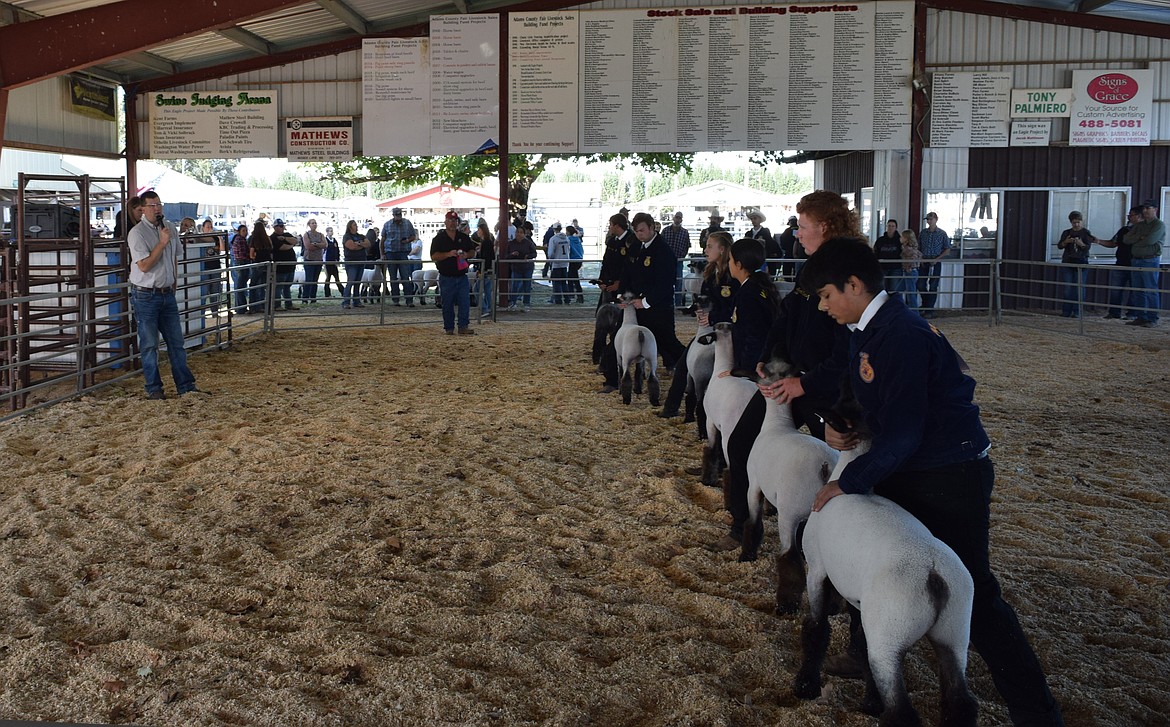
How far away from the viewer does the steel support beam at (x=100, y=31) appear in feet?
32.5

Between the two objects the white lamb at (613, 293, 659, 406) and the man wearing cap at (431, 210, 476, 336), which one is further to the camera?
the man wearing cap at (431, 210, 476, 336)

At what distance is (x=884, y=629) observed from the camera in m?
2.70

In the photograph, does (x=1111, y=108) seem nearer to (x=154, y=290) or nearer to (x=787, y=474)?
(x=154, y=290)

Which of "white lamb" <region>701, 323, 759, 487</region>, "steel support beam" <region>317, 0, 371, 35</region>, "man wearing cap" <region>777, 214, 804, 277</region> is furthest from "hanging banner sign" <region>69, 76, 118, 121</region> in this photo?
"white lamb" <region>701, 323, 759, 487</region>

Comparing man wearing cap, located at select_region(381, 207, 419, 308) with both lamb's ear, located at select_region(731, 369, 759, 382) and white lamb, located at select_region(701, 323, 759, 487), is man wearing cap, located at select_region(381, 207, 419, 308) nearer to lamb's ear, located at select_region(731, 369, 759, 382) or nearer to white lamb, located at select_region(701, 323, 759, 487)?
white lamb, located at select_region(701, 323, 759, 487)

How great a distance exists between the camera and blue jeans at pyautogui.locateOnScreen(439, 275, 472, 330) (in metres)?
13.6

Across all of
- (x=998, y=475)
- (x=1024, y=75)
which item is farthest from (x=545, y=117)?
(x=998, y=475)

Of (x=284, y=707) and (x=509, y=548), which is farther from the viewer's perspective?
(x=509, y=548)

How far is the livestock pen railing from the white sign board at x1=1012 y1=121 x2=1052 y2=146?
82.3 inches

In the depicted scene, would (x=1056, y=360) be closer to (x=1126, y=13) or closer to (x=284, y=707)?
(x=1126, y=13)

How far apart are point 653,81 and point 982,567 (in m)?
15.1

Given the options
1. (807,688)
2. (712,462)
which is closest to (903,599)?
(807,688)

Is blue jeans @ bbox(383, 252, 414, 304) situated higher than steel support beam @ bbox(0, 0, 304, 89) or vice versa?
steel support beam @ bbox(0, 0, 304, 89)

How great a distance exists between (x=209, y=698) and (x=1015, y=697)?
245 cm
